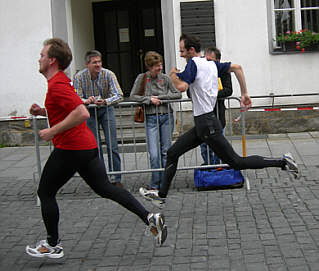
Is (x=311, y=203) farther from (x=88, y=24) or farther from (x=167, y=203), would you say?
(x=88, y=24)

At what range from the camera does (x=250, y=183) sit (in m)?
7.49

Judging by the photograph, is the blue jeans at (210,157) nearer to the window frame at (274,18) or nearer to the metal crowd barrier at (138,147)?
the metal crowd barrier at (138,147)

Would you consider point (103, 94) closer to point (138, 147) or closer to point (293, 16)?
point (138, 147)

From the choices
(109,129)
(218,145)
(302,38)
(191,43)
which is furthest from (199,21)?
(218,145)

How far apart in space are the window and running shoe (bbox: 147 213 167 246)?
7562mm

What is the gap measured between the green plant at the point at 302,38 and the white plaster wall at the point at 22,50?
4914 millimetres

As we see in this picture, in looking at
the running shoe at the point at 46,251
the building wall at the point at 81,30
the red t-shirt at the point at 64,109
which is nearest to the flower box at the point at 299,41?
the building wall at the point at 81,30

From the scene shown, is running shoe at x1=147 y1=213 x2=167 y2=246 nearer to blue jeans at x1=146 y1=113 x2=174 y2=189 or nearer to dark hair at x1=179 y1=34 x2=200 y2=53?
dark hair at x1=179 y1=34 x2=200 y2=53

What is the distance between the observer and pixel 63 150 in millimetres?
4723

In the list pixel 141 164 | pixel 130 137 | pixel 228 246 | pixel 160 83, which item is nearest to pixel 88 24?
pixel 130 137

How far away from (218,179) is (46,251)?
9.53 feet

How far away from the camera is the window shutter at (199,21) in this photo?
37.5 feet

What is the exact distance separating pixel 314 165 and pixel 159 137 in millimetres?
2473

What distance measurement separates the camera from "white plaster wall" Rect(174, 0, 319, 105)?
11.5 metres
